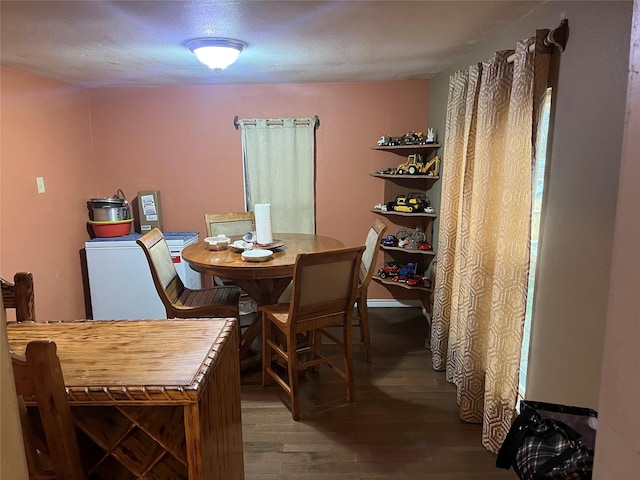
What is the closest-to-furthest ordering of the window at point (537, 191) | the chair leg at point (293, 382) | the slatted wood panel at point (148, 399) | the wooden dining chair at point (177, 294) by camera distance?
1. the slatted wood panel at point (148, 399)
2. the window at point (537, 191)
3. the chair leg at point (293, 382)
4. the wooden dining chair at point (177, 294)

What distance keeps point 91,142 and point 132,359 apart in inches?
136

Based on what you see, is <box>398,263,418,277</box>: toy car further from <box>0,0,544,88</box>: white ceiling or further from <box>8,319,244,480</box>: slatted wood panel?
<box>8,319,244,480</box>: slatted wood panel

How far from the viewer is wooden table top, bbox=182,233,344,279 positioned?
274 cm

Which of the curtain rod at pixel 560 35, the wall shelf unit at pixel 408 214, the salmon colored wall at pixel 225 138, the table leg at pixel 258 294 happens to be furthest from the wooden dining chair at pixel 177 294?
the curtain rod at pixel 560 35

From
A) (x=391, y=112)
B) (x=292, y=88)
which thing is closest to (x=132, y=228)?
(x=292, y=88)

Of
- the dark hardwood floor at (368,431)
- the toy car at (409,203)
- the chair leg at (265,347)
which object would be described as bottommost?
the dark hardwood floor at (368,431)

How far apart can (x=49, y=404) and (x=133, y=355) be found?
272 millimetres

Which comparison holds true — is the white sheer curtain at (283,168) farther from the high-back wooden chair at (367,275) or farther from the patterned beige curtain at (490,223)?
the patterned beige curtain at (490,223)

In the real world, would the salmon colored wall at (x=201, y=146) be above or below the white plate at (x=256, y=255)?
above

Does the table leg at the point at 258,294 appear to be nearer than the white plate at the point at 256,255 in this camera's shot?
No

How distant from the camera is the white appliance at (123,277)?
12.5 ft

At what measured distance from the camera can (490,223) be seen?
7.55 feet

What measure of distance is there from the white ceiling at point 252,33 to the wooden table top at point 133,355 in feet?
4.00

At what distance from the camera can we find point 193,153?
13.8 ft
